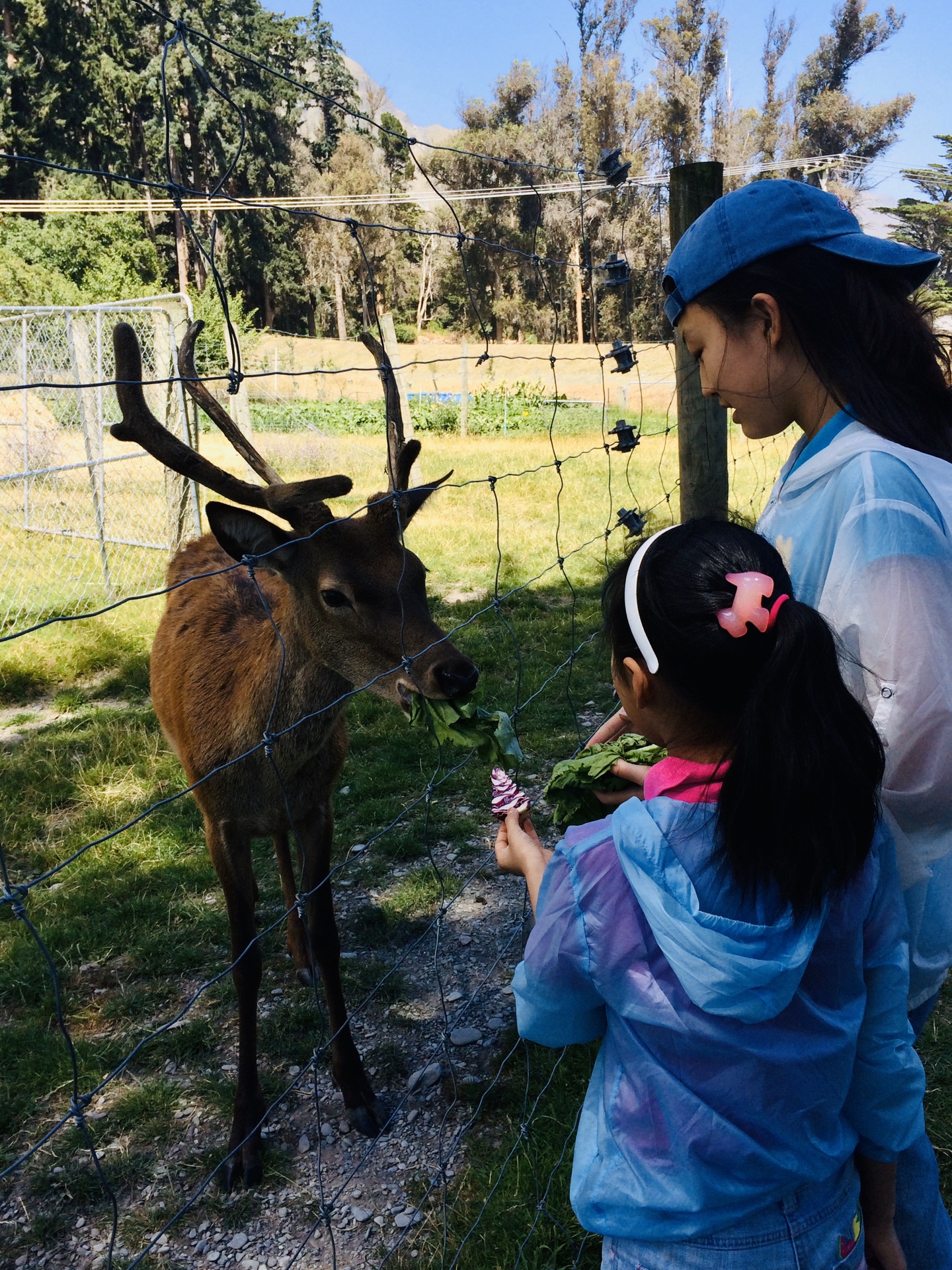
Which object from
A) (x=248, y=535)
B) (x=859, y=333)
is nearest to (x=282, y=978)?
(x=248, y=535)

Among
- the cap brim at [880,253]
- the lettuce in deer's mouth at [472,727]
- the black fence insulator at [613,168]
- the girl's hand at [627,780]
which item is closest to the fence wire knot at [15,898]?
the girl's hand at [627,780]

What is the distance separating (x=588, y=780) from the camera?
6.54 ft

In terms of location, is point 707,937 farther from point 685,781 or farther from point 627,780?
point 627,780

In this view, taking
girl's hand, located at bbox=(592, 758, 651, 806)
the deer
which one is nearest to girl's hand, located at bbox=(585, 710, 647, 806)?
girl's hand, located at bbox=(592, 758, 651, 806)

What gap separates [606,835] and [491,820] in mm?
3239

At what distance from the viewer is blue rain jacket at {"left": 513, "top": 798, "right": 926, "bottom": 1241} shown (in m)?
1.26

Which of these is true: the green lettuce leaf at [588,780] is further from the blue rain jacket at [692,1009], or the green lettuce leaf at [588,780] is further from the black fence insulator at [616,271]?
the black fence insulator at [616,271]

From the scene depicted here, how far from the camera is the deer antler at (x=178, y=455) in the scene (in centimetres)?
216

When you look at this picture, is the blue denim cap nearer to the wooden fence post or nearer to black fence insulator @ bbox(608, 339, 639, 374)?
the wooden fence post

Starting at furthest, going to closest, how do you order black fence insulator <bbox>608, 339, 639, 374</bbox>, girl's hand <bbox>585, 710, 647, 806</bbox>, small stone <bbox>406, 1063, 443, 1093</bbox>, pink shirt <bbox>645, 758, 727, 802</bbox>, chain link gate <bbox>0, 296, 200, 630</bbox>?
chain link gate <bbox>0, 296, 200, 630</bbox>
black fence insulator <bbox>608, 339, 639, 374</bbox>
small stone <bbox>406, 1063, 443, 1093</bbox>
girl's hand <bbox>585, 710, 647, 806</bbox>
pink shirt <bbox>645, 758, 727, 802</bbox>

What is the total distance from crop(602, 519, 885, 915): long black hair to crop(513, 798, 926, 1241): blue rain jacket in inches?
2.3

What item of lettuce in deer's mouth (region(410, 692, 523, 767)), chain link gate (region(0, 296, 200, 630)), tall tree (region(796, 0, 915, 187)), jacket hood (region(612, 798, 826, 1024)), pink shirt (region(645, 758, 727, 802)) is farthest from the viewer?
tall tree (region(796, 0, 915, 187))

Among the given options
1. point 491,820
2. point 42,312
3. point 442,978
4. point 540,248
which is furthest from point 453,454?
point 540,248

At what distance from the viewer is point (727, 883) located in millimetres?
1285
